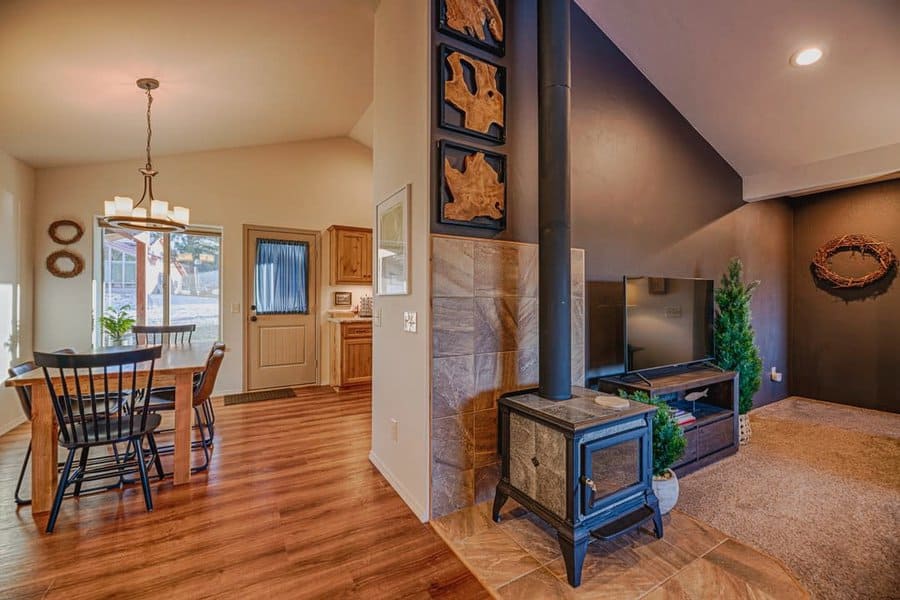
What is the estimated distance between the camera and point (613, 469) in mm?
1853

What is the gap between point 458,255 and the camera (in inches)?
87.5

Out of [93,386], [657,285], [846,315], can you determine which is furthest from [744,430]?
[93,386]

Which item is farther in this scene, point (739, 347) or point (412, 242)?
point (739, 347)

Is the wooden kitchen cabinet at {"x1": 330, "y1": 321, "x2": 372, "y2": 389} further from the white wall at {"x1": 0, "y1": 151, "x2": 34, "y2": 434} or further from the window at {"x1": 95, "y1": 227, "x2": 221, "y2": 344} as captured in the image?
Result: the white wall at {"x1": 0, "y1": 151, "x2": 34, "y2": 434}

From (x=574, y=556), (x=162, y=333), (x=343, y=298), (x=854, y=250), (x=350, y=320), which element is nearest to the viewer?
(x=574, y=556)

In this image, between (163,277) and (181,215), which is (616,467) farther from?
(163,277)

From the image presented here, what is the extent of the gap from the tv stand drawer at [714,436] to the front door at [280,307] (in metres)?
4.59

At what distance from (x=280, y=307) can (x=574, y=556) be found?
4.73m

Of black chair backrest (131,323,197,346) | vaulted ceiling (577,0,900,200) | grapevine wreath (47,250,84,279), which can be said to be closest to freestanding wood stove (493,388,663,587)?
vaulted ceiling (577,0,900,200)

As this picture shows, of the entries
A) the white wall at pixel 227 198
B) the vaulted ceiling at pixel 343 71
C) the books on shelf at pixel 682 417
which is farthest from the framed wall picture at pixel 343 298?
the books on shelf at pixel 682 417

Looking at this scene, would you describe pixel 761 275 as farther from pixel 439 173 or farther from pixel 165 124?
pixel 165 124

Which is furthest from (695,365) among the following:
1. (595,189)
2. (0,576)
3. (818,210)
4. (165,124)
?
(165,124)

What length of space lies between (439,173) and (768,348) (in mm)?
4625

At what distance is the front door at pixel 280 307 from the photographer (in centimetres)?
509
